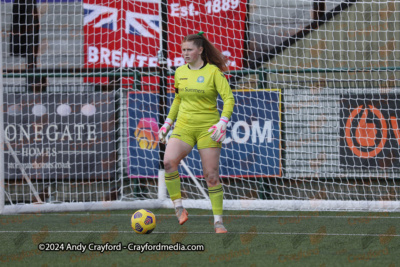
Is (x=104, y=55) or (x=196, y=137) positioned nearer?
(x=196, y=137)

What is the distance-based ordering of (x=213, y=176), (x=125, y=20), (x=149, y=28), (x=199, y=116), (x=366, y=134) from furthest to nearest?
(x=149, y=28)
(x=125, y=20)
(x=366, y=134)
(x=199, y=116)
(x=213, y=176)

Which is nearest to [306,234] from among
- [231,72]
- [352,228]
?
[352,228]

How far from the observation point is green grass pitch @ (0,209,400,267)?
14.8 feet

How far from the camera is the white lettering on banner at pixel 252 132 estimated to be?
9.41 meters

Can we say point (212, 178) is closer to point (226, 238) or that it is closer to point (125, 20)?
point (226, 238)

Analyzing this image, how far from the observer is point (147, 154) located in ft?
31.6

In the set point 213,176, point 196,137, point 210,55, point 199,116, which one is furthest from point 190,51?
point 213,176

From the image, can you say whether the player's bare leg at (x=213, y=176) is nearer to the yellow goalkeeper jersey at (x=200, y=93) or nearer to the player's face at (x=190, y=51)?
the yellow goalkeeper jersey at (x=200, y=93)

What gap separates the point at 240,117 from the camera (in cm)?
948

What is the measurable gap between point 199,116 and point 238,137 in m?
3.17

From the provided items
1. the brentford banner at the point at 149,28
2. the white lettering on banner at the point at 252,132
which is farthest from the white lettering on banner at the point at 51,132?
the white lettering on banner at the point at 252,132

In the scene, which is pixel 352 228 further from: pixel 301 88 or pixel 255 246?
pixel 301 88

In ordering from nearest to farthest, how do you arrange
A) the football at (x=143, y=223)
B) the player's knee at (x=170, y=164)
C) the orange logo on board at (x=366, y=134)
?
the football at (x=143, y=223) < the player's knee at (x=170, y=164) < the orange logo on board at (x=366, y=134)

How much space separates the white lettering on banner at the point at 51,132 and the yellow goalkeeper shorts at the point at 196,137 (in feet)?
11.5
